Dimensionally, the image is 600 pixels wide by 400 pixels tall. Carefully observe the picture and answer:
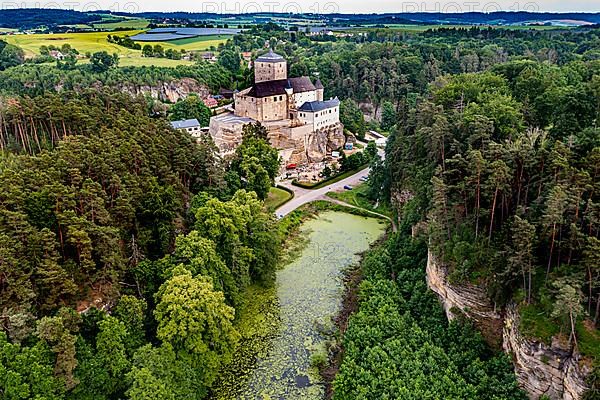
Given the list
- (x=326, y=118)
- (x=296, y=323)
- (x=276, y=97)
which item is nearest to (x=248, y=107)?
(x=276, y=97)

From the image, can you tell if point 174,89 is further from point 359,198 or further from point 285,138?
point 359,198

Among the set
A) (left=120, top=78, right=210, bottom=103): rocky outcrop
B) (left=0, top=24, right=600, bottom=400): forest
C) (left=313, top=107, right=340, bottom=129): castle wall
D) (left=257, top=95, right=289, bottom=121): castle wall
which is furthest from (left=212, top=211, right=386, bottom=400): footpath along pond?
(left=120, top=78, right=210, bottom=103): rocky outcrop

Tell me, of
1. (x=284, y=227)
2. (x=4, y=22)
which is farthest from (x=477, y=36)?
(x=4, y=22)

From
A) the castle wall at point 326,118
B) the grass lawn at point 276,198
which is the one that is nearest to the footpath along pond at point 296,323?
→ the grass lawn at point 276,198

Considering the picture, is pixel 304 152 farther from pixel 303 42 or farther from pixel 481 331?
pixel 303 42

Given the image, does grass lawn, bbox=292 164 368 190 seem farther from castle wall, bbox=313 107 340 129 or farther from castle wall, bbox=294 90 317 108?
castle wall, bbox=294 90 317 108

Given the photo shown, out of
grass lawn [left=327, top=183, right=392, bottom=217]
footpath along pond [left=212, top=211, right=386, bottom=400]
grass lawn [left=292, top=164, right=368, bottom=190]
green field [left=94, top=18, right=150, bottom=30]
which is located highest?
green field [left=94, top=18, right=150, bottom=30]
